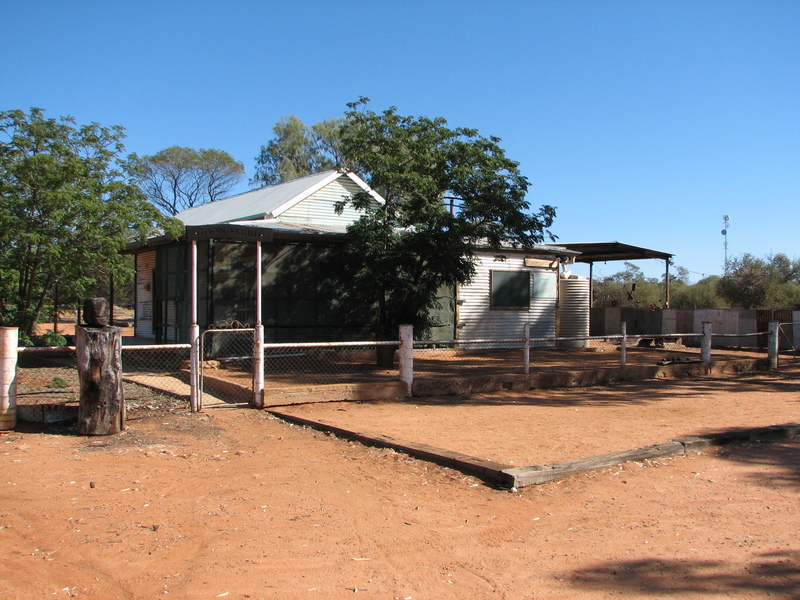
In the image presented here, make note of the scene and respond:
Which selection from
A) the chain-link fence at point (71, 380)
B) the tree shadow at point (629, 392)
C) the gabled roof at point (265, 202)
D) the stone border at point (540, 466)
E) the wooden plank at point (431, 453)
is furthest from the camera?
the gabled roof at point (265, 202)

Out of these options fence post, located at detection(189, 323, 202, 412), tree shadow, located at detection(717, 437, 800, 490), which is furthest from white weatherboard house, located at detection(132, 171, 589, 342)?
tree shadow, located at detection(717, 437, 800, 490)

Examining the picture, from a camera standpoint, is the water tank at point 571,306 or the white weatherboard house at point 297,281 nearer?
the white weatherboard house at point 297,281

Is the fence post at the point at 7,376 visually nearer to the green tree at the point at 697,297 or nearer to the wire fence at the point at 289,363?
the wire fence at the point at 289,363

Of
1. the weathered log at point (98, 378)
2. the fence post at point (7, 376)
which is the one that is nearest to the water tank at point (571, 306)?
the weathered log at point (98, 378)

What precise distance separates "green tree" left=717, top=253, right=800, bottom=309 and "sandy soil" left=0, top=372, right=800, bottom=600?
92.1ft

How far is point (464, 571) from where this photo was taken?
409cm

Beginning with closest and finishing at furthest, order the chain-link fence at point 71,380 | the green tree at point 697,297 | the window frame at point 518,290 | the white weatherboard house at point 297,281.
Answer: the chain-link fence at point 71,380 < the white weatherboard house at point 297,281 < the window frame at point 518,290 < the green tree at point 697,297

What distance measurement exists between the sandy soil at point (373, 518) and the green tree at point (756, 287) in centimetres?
2808

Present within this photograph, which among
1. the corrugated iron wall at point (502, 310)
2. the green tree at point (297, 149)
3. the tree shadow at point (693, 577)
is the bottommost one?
the tree shadow at point (693, 577)

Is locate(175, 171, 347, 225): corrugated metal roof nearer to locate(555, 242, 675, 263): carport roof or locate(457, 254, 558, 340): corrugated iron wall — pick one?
locate(457, 254, 558, 340): corrugated iron wall

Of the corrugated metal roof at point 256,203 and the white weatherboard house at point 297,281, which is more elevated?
the corrugated metal roof at point 256,203

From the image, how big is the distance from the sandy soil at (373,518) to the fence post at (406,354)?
2.40 metres

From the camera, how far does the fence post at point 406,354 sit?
10.8 m

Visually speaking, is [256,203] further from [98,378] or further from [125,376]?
[98,378]
